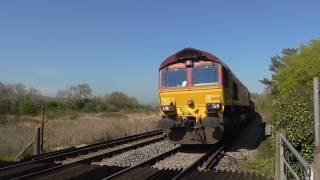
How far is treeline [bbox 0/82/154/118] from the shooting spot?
4856 cm

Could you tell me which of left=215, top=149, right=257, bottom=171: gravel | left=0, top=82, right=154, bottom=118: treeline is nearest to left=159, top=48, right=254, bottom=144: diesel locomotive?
left=215, top=149, right=257, bottom=171: gravel

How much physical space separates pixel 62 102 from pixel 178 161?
168 feet

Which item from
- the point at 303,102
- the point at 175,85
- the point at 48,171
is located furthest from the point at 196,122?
the point at 48,171

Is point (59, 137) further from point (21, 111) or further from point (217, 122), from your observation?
point (21, 111)

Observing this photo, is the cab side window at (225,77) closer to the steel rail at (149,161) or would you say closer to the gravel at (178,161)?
the gravel at (178,161)

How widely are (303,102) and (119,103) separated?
6296 cm

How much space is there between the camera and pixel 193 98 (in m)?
14.8

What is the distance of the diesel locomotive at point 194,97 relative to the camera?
14273mm

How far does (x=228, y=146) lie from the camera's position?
16.6 m

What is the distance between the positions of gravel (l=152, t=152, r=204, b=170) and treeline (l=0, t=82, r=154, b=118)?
33.1 metres

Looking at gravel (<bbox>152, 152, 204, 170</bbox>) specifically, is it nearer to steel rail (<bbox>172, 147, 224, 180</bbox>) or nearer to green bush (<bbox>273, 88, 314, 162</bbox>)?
steel rail (<bbox>172, 147, 224, 180</bbox>)

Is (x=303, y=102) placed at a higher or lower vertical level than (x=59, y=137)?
higher

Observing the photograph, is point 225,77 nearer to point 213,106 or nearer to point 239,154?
point 213,106

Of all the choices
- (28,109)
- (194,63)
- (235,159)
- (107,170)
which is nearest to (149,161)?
(107,170)
